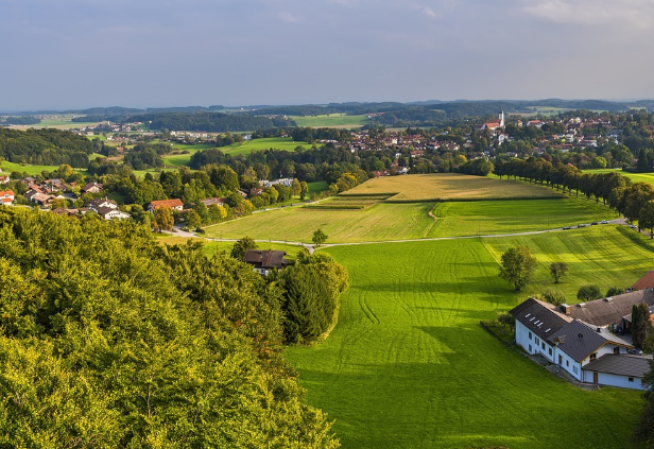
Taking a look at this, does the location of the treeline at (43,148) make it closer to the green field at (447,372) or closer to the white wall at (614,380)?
the green field at (447,372)

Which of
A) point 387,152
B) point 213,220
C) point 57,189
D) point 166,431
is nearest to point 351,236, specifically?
point 213,220

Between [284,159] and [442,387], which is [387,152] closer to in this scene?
[284,159]

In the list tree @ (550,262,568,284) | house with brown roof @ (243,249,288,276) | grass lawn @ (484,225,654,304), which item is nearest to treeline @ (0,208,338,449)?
house with brown roof @ (243,249,288,276)

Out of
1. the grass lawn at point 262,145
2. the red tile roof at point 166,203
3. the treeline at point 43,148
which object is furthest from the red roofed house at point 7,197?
the grass lawn at point 262,145

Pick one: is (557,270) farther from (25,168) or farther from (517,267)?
(25,168)

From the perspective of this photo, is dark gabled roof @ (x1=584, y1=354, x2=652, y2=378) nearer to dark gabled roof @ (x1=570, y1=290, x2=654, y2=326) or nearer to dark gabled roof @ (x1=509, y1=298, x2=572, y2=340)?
dark gabled roof @ (x1=509, y1=298, x2=572, y2=340)

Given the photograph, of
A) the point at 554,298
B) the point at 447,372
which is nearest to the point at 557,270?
the point at 554,298
